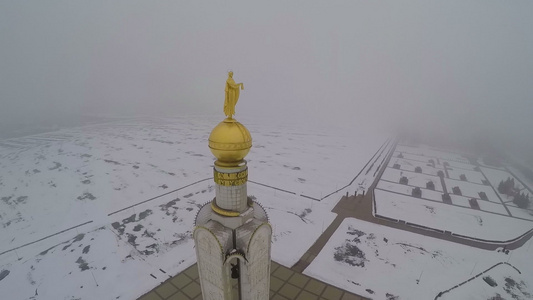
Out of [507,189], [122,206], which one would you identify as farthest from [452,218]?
[122,206]

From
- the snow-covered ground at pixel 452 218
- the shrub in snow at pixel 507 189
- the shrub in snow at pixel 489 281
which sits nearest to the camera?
the shrub in snow at pixel 489 281

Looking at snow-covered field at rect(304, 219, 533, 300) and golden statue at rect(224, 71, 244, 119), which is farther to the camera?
snow-covered field at rect(304, 219, 533, 300)

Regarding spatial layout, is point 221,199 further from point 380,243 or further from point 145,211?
point 145,211

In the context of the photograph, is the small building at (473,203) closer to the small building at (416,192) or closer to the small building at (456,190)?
the small building at (456,190)

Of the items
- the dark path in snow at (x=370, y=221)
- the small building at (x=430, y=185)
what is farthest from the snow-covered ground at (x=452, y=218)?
the small building at (x=430, y=185)

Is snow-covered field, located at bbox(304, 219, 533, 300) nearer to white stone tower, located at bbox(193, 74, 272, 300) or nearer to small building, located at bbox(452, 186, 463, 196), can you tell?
white stone tower, located at bbox(193, 74, 272, 300)

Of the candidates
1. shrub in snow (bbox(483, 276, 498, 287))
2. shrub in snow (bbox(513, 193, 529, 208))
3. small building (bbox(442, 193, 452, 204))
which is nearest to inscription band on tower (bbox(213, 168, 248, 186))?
shrub in snow (bbox(483, 276, 498, 287))

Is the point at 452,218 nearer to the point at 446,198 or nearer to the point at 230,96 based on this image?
the point at 446,198
